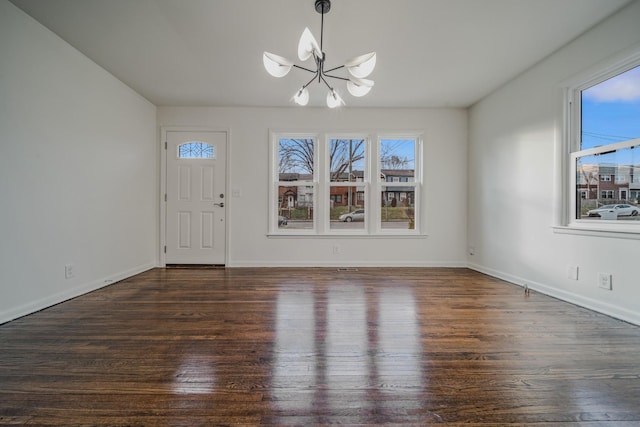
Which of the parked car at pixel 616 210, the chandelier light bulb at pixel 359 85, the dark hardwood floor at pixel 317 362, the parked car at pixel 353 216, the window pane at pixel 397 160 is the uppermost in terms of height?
the chandelier light bulb at pixel 359 85

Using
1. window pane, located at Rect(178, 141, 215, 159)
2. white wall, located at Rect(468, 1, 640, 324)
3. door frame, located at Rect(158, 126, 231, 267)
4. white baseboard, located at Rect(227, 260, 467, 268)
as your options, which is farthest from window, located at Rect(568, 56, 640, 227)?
window pane, located at Rect(178, 141, 215, 159)

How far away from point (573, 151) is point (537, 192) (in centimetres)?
52

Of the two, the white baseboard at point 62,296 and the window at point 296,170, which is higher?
the window at point 296,170

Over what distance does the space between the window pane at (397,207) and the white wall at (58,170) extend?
360cm

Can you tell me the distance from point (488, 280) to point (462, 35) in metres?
2.79

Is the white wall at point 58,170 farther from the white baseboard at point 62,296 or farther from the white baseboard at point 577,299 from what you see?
the white baseboard at point 577,299

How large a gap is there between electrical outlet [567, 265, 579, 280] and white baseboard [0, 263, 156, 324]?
4.82m

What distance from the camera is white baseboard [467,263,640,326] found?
2.21m

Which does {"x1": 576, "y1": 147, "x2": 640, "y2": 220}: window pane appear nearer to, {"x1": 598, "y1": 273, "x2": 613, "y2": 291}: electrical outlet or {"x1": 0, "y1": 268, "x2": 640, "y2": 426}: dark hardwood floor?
{"x1": 598, "y1": 273, "x2": 613, "y2": 291}: electrical outlet

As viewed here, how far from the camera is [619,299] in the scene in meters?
2.28

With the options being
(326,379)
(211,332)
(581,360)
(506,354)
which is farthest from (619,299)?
(211,332)

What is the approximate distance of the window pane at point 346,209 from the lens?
175 inches

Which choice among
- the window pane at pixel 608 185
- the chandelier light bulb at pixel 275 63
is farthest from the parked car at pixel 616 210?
the chandelier light bulb at pixel 275 63

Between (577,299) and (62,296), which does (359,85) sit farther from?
(62,296)
